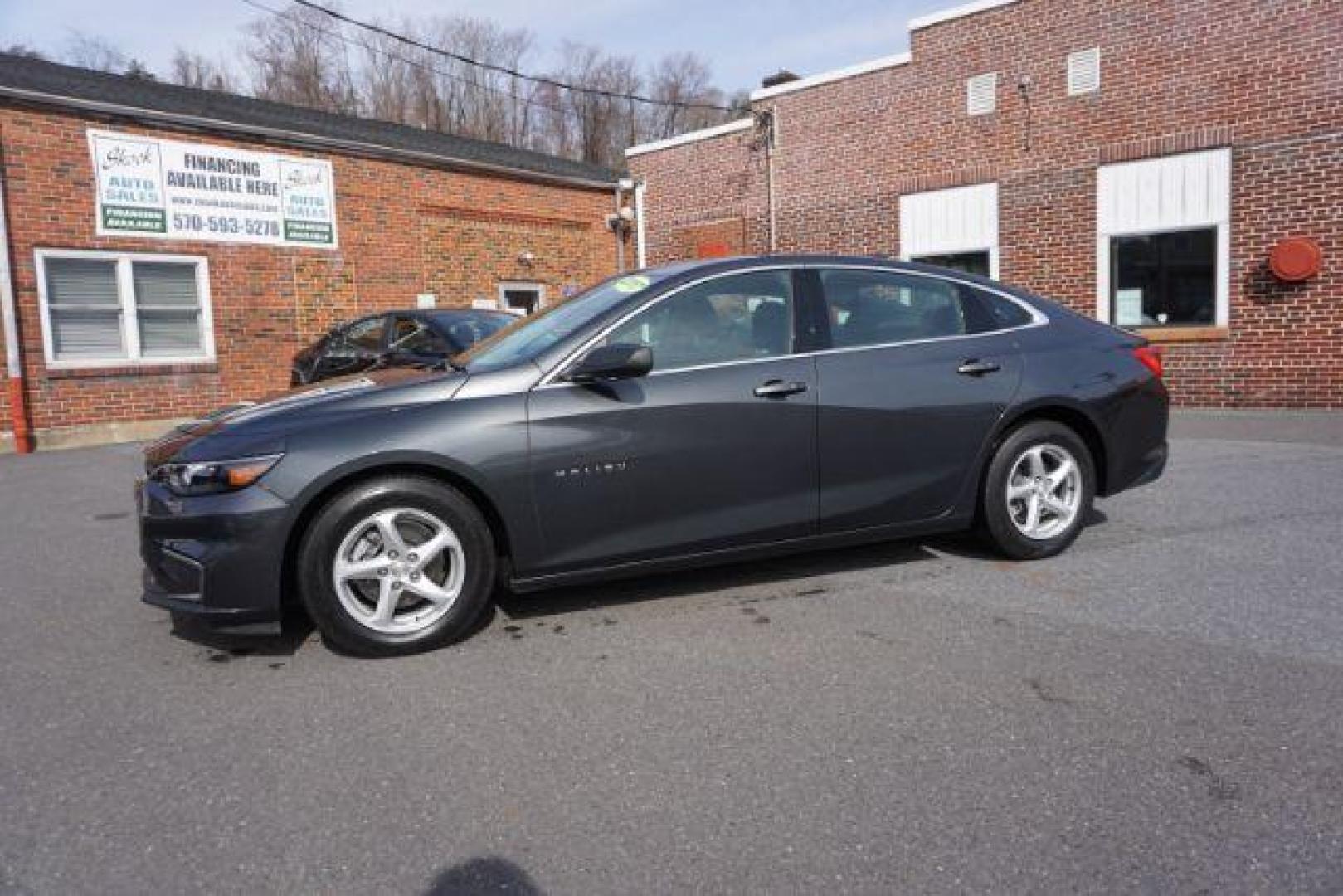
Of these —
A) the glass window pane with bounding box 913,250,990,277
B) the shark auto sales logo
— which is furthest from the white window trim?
the glass window pane with bounding box 913,250,990,277

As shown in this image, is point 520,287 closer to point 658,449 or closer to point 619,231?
point 619,231

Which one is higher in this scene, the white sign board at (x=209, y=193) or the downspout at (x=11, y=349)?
the white sign board at (x=209, y=193)

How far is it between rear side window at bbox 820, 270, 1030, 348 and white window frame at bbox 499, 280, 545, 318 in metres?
12.2

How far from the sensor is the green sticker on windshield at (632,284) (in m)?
4.11

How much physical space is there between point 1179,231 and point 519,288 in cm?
1046

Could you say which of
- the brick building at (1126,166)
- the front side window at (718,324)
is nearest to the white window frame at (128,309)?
the brick building at (1126,166)

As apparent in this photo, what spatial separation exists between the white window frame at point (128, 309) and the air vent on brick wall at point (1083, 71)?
11817 millimetres

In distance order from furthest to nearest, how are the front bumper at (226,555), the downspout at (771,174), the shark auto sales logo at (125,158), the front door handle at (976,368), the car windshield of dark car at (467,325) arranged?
the downspout at (771,174)
the shark auto sales logo at (125,158)
the car windshield of dark car at (467,325)
the front door handle at (976,368)
the front bumper at (226,555)

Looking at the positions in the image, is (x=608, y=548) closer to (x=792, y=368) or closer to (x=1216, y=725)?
(x=792, y=368)

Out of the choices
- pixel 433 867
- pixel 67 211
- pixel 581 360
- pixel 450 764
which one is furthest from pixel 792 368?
pixel 67 211

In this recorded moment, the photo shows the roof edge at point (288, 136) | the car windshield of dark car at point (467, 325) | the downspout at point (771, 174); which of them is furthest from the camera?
the downspout at point (771, 174)

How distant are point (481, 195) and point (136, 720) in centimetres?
1358

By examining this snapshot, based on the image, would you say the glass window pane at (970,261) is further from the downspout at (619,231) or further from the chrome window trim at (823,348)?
the chrome window trim at (823,348)

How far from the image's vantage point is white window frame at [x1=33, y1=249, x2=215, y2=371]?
11.0 metres
